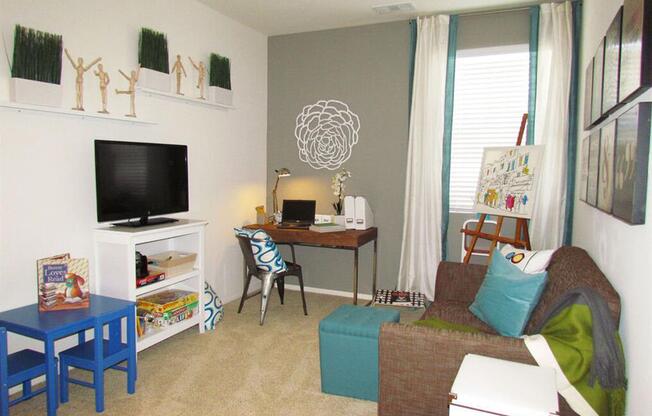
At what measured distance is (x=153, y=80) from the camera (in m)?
3.38

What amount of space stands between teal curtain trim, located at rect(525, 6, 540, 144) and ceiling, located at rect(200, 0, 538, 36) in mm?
136

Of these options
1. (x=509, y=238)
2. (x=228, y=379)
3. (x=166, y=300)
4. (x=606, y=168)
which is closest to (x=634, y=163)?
(x=606, y=168)

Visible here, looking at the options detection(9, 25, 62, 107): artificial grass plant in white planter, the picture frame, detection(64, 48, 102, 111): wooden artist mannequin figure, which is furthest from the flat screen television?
the picture frame

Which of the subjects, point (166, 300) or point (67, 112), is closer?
point (67, 112)

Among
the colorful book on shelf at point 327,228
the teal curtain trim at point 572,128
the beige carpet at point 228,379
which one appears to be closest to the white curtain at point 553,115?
the teal curtain trim at point 572,128

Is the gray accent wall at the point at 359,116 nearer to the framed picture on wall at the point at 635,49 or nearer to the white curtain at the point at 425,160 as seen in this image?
the white curtain at the point at 425,160

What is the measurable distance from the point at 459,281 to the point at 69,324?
236 centimetres

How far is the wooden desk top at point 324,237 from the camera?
162 inches

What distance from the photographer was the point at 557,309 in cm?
199

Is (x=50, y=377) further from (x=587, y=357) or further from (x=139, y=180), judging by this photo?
(x=587, y=357)

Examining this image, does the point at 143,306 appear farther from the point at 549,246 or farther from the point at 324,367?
the point at 549,246

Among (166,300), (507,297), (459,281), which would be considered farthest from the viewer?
(166,300)

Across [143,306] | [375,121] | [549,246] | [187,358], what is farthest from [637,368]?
[375,121]

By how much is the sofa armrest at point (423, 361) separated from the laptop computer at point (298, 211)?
2.60 meters
